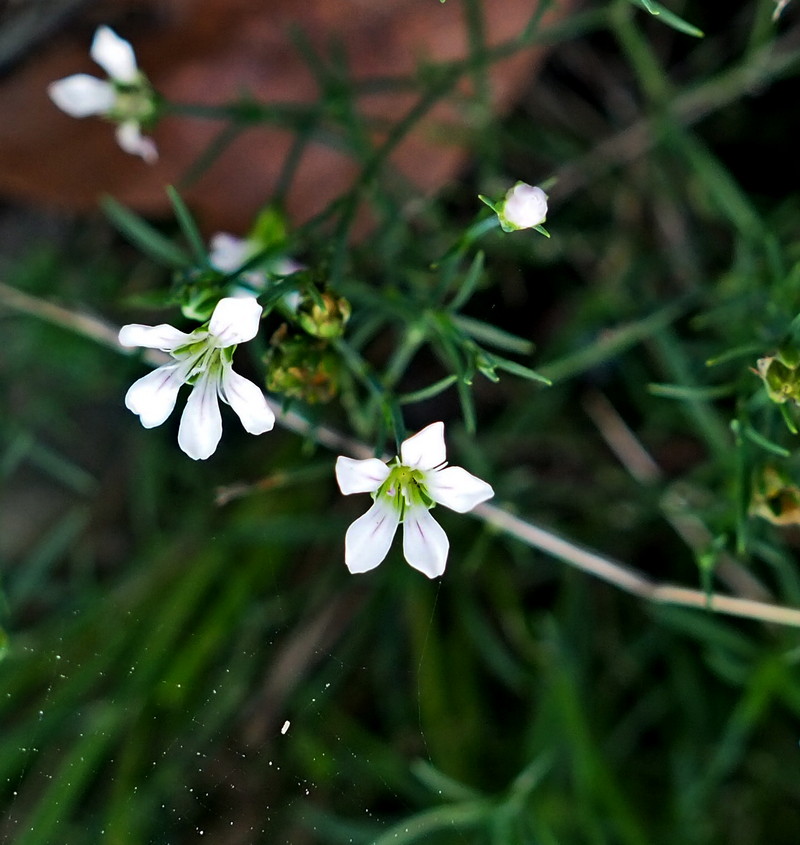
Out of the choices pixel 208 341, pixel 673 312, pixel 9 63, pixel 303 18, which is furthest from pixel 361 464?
pixel 9 63

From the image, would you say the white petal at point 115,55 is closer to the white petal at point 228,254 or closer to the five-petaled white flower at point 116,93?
the five-petaled white flower at point 116,93

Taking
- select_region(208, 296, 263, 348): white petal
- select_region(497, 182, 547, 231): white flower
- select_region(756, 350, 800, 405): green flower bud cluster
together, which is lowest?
select_region(756, 350, 800, 405): green flower bud cluster

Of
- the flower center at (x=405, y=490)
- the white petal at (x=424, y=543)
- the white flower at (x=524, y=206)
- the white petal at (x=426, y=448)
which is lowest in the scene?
the white petal at (x=424, y=543)

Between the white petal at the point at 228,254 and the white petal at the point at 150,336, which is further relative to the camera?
the white petal at the point at 228,254

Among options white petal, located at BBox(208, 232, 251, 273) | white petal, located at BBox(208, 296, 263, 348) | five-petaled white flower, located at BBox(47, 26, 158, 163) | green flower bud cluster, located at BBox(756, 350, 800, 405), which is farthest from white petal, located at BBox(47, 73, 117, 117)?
green flower bud cluster, located at BBox(756, 350, 800, 405)

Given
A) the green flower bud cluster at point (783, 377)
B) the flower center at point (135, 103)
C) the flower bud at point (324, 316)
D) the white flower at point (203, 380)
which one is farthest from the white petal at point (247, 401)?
the flower center at point (135, 103)

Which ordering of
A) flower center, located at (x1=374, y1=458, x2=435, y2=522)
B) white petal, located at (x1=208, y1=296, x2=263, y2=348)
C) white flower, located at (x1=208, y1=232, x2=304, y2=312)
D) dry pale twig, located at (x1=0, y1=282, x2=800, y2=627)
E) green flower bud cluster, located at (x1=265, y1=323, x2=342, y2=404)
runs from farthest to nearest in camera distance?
dry pale twig, located at (x1=0, y1=282, x2=800, y2=627) → white flower, located at (x1=208, y1=232, x2=304, y2=312) → green flower bud cluster, located at (x1=265, y1=323, x2=342, y2=404) → flower center, located at (x1=374, y1=458, x2=435, y2=522) → white petal, located at (x1=208, y1=296, x2=263, y2=348)

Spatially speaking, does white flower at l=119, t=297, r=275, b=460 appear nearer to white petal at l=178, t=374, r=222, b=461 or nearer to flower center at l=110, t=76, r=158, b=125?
white petal at l=178, t=374, r=222, b=461
